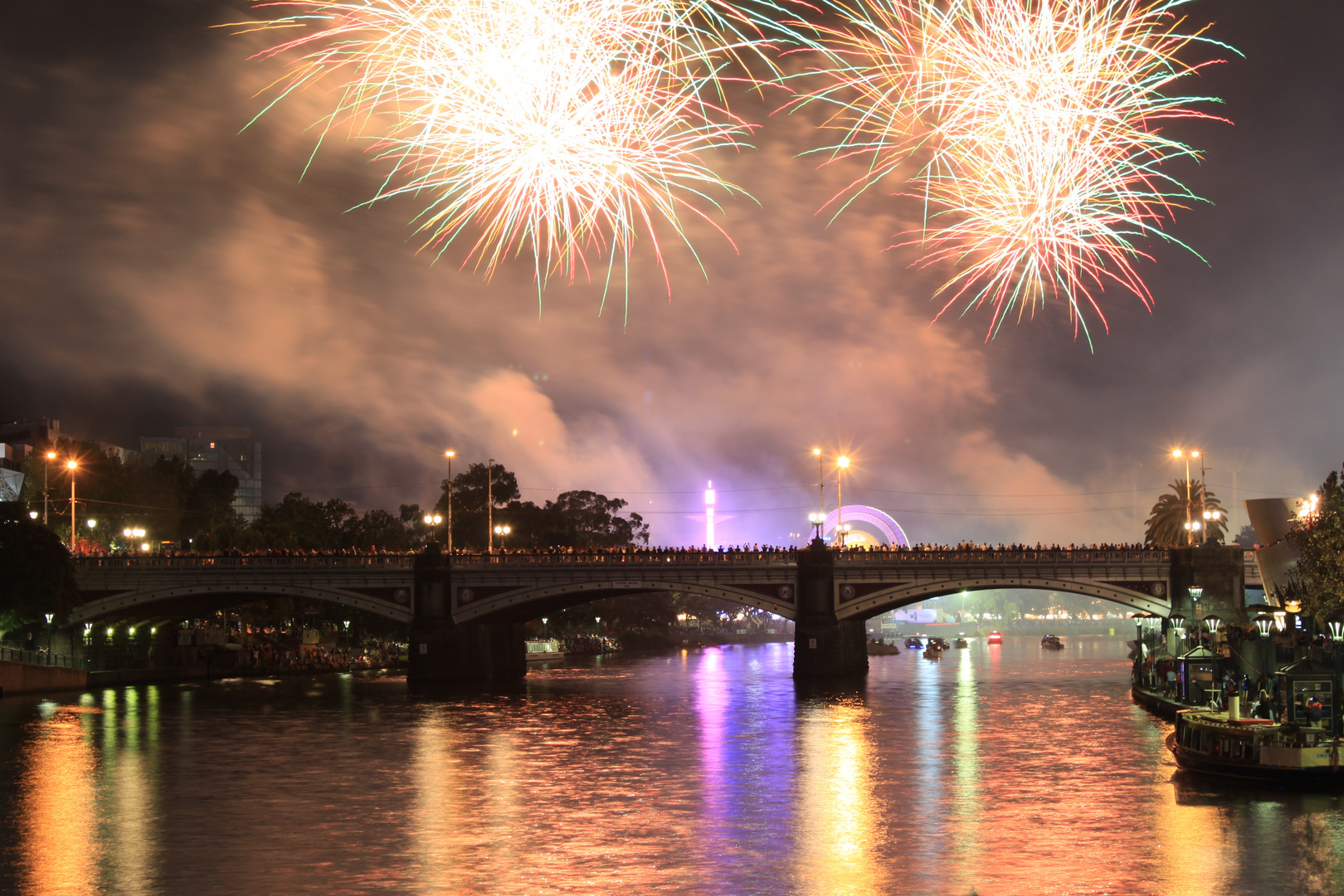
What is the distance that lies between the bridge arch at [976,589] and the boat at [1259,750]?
155 ft

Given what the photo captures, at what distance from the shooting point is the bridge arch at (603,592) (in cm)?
9862

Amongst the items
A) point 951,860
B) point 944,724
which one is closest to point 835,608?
point 944,724

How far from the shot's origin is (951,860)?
102ft

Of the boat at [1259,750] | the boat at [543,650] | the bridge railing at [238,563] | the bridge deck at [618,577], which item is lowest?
the boat at [543,650]

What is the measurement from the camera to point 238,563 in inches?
4099

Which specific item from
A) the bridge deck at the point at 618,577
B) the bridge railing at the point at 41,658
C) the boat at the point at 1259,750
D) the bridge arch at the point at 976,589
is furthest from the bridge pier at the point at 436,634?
the boat at the point at 1259,750

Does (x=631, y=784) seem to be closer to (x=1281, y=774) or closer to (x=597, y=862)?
(x=597, y=862)

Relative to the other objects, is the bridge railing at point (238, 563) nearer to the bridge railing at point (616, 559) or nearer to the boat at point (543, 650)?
the bridge railing at point (616, 559)

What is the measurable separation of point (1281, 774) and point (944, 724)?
25.7m

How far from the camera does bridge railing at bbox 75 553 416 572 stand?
103m

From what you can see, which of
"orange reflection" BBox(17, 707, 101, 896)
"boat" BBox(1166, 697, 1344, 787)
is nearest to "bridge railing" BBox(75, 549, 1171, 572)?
"orange reflection" BBox(17, 707, 101, 896)

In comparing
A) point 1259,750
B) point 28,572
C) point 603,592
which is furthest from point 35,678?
point 1259,750

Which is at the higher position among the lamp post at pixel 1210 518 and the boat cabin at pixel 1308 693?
the lamp post at pixel 1210 518

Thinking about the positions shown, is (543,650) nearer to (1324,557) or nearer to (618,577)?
(618,577)
